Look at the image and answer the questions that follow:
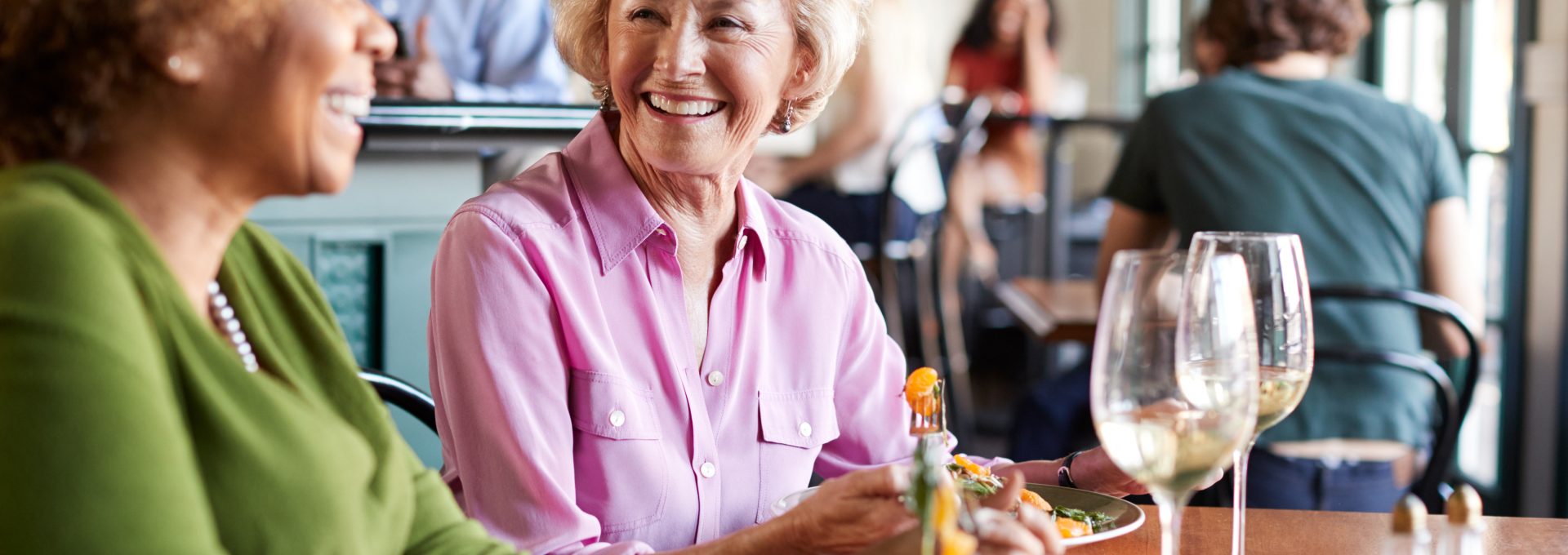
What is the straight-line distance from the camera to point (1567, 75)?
122 inches

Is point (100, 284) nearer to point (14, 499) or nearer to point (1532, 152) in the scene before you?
point (14, 499)

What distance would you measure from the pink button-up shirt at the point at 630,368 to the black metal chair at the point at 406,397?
0.15 metres

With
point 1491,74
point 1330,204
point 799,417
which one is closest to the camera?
point 799,417

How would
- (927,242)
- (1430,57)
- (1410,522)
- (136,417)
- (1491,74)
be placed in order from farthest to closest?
1. (927,242)
2. (1430,57)
3. (1491,74)
4. (1410,522)
5. (136,417)

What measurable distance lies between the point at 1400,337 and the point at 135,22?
2.18 meters

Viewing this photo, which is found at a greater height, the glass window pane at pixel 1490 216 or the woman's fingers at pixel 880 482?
the glass window pane at pixel 1490 216

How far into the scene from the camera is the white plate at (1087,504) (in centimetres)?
106

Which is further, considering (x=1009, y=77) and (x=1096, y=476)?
(x=1009, y=77)

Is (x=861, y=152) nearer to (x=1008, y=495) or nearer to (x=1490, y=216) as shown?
(x=1490, y=216)

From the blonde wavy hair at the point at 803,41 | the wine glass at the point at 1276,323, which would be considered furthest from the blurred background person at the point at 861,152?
the wine glass at the point at 1276,323

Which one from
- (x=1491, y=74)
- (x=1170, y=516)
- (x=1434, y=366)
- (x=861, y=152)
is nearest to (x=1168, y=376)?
(x=1170, y=516)

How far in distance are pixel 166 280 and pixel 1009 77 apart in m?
7.18

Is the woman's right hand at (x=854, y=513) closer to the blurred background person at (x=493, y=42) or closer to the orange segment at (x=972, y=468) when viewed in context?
the orange segment at (x=972, y=468)

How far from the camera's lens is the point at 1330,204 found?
237 cm
